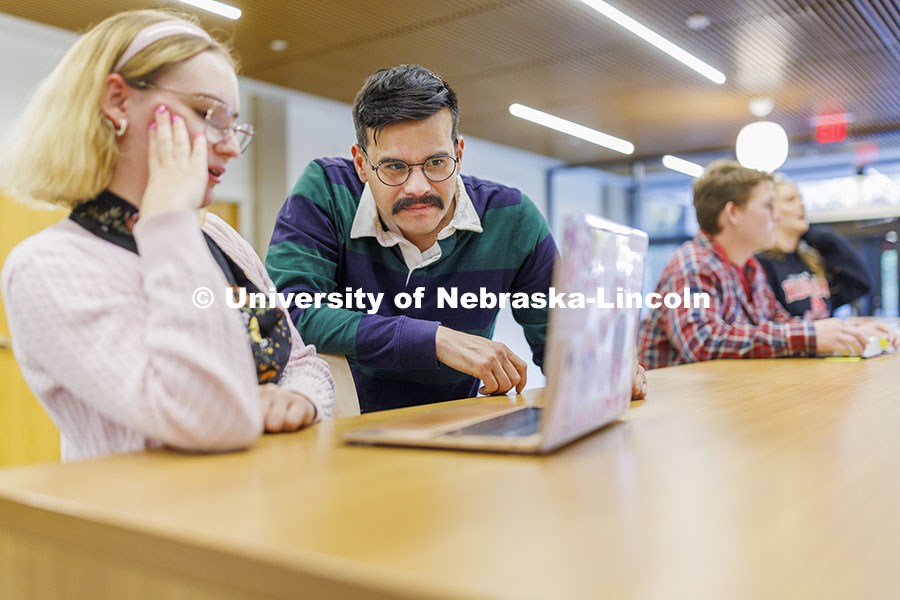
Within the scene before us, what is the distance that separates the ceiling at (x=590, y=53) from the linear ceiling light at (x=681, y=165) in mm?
1182

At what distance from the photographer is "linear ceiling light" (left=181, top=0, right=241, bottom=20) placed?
376 centimetres

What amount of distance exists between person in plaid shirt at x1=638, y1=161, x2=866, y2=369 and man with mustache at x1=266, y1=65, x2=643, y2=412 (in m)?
0.82

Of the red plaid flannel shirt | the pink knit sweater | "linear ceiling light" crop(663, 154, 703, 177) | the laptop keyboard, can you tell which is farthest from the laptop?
"linear ceiling light" crop(663, 154, 703, 177)

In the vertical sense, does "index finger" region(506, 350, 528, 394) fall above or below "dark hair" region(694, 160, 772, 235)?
below

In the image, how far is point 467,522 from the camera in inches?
21.8

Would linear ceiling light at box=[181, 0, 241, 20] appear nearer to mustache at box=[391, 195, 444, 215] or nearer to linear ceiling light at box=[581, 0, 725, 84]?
linear ceiling light at box=[581, 0, 725, 84]

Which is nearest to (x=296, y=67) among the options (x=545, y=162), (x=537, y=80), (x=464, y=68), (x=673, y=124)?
(x=464, y=68)

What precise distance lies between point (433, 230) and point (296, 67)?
3.67 meters

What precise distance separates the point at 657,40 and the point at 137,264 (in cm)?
424

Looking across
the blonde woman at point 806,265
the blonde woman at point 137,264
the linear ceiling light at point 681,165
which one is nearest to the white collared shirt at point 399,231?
the blonde woman at point 137,264

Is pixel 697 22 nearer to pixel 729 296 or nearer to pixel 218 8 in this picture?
pixel 729 296

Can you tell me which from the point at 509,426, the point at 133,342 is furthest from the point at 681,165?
the point at 133,342

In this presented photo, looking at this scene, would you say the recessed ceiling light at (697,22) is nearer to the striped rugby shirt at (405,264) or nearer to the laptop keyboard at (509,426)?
the striped rugby shirt at (405,264)

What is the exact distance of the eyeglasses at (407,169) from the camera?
1579mm
